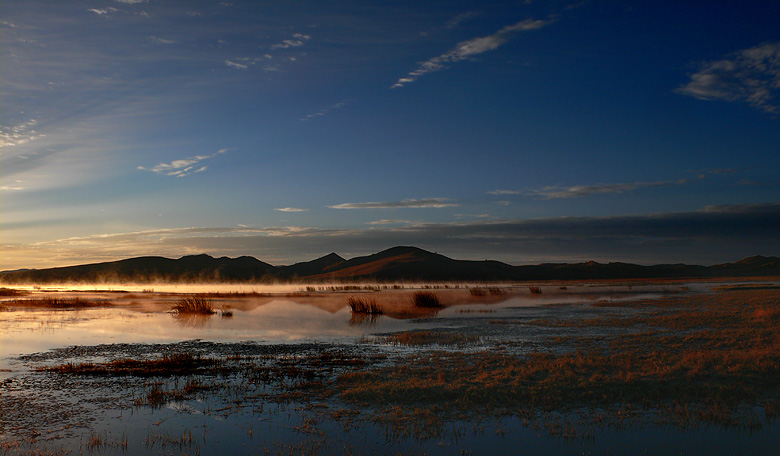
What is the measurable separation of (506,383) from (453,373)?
160 cm

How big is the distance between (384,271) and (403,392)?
122251 mm

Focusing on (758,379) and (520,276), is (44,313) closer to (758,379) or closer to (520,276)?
(758,379)

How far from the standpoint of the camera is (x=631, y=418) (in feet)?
32.9

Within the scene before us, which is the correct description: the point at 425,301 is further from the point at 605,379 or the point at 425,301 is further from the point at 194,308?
the point at 605,379

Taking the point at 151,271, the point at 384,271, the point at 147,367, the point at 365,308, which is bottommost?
the point at 151,271

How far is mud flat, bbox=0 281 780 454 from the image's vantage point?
9.02 metres

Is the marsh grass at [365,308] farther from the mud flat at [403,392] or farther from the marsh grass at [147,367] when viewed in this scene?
the marsh grass at [147,367]

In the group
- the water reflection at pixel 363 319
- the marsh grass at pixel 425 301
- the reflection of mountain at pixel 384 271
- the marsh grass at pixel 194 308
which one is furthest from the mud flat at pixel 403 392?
the reflection of mountain at pixel 384 271

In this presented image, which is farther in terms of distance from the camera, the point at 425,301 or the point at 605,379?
the point at 425,301

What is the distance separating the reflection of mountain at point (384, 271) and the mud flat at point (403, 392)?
103 meters

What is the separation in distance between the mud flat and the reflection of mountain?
10276 centimetres

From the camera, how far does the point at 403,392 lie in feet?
38.5

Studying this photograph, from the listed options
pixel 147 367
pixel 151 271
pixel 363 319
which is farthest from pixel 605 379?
pixel 151 271

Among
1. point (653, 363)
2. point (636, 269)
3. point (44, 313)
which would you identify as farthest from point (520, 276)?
point (653, 363)
